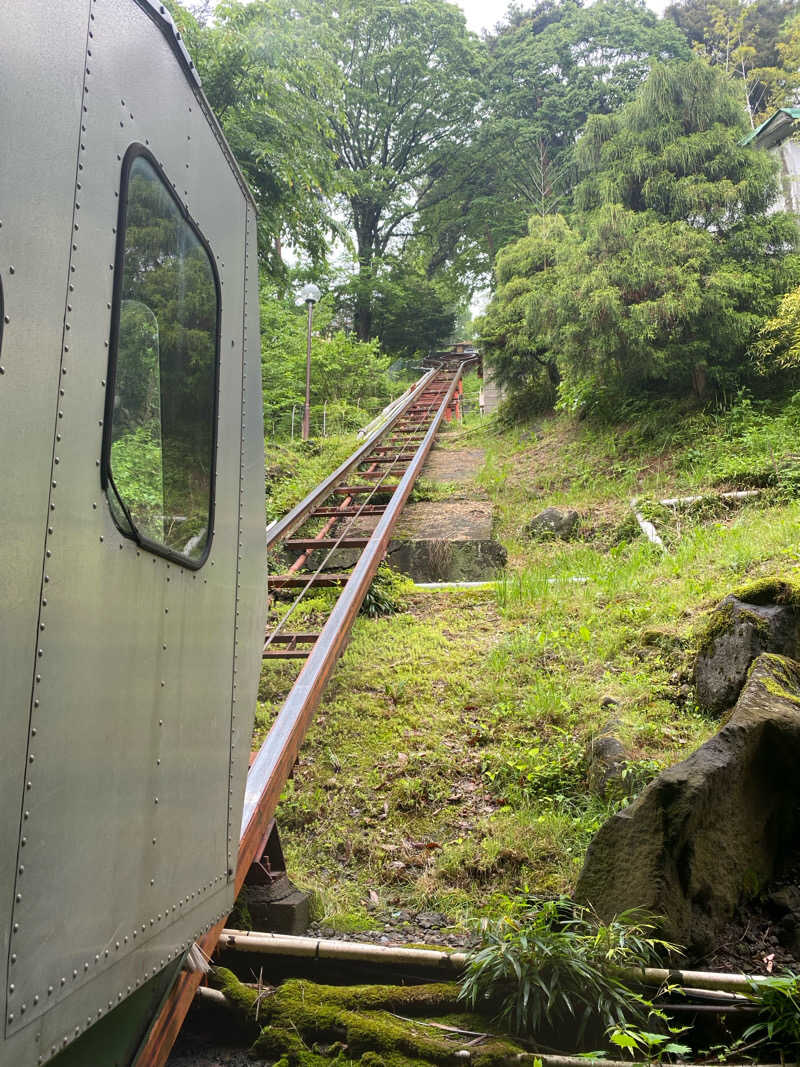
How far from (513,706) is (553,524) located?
14.1 ft

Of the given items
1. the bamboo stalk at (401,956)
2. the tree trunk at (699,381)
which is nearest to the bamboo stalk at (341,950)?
the bamboo stalk at (401,956)

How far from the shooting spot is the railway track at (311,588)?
3269 millimetres

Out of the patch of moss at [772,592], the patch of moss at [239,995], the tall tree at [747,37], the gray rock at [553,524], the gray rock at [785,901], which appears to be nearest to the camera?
the patch of moss at [239,995]

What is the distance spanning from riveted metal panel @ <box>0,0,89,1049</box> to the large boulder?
2.38 metres

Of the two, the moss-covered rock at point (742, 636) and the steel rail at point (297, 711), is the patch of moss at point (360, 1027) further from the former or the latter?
the moss-covered rock at point (742, 636)

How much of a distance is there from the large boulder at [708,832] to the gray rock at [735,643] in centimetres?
83

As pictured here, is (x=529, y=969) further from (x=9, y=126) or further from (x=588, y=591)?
(x=588, y=591)

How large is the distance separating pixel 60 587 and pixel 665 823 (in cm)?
246

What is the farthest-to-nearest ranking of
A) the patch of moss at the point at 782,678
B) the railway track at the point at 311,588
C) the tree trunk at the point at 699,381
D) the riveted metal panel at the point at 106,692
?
the tree trunk at the point at 699,381 → the patch of moss at the point at 782,678 → the railway track at the point at 311,588 → the riveted metal panel at the point at 106,692

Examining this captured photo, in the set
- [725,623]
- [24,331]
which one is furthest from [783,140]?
[24,331]

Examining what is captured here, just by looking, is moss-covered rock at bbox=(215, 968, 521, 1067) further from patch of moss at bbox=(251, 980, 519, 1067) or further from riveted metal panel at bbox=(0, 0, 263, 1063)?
riveted metal panel at bbox=(0, 0, 263, 1063)

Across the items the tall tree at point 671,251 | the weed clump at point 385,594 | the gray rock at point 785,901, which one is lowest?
the gray rock at point 785,901

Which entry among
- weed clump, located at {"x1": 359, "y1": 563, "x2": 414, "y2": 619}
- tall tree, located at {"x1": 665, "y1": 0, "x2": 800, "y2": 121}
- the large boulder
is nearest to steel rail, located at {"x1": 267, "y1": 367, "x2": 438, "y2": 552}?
weed clump, located at {"x1": 359, "y1": 563, "x2": 414, "y2": 619}

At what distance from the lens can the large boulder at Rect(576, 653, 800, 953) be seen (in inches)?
116
